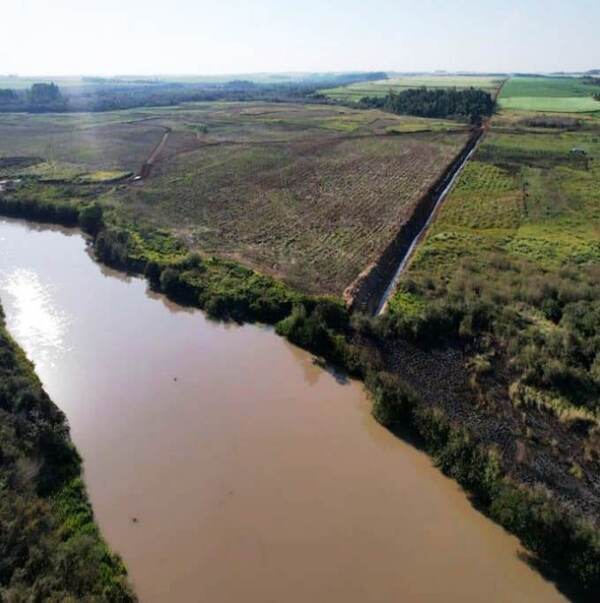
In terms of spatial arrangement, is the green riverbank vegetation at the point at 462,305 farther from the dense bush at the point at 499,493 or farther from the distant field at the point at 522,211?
the distant field at the point at 522,211

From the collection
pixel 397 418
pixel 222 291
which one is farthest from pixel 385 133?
pixel 397 418

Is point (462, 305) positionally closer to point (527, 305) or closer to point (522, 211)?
point (527, 305)

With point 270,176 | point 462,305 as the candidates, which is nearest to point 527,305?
point 462,305

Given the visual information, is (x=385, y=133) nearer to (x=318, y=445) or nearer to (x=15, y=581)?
(x=318, y=445)

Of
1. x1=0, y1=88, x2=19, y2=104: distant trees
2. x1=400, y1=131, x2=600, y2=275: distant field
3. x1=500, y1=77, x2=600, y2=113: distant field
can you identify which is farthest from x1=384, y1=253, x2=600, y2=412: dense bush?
x1=0, y1=88, x2=19, y2=104: distant trees

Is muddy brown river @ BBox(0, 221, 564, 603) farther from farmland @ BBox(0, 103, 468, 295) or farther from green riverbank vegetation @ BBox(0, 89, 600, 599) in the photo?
farmland @ BBox(0, 103, 468, 295)

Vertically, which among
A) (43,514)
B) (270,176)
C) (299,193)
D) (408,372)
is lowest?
(43,514)

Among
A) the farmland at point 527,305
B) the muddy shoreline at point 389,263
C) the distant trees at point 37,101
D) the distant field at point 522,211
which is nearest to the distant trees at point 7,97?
the distant trees at point 37,101
